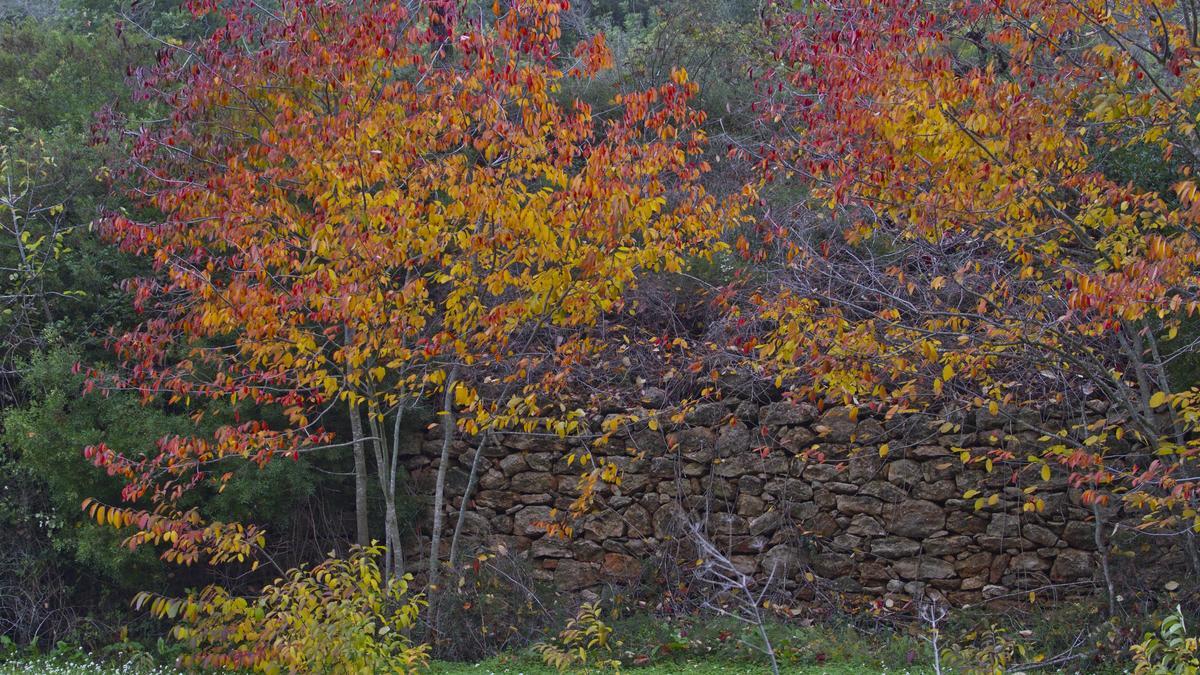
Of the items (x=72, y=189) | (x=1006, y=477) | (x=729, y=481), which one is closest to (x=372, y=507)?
Result: (x=729, y=481)

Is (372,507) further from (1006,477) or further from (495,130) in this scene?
(1006,477)

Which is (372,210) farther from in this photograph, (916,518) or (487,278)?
(916,518)

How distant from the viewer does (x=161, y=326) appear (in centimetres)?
654

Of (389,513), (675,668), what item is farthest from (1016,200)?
(389,513)

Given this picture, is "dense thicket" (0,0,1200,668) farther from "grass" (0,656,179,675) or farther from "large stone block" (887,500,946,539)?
"large stone block" (887,500,946,539)

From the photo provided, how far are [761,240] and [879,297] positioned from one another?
1.59 metres

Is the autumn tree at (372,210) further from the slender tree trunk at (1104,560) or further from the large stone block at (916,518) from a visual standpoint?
the slender tree trunk at (1104,560)

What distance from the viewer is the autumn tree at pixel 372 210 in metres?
5.82

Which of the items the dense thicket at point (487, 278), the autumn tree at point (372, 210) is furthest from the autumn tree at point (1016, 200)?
the autumn tree at point (372, 210)

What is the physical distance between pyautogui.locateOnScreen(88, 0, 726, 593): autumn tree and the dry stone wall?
4.69ft

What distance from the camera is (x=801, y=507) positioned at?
25.9 feet

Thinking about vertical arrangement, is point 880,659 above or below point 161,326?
below

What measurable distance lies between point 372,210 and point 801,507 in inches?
161

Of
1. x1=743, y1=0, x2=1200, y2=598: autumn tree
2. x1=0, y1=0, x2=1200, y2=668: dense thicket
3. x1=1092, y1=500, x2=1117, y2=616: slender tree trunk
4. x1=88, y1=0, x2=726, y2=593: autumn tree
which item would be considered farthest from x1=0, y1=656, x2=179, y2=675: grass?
x1=1092, y1=500, x2=1117, y2=616: slender tree trunk
